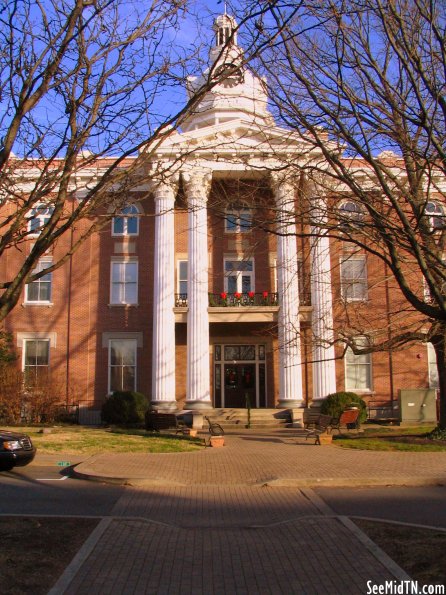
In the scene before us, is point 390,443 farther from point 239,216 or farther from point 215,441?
point 239,216

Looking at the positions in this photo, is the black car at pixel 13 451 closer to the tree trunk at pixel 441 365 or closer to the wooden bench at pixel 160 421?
the wooden bench at pixel 160 421

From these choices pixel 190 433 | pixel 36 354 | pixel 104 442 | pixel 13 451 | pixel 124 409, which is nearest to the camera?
pixel 13 451

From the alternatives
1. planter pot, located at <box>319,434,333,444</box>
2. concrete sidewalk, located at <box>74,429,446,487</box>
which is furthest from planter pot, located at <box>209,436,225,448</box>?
planter pot, located at <box>319,434,333,444</box>

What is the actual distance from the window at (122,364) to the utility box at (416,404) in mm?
12701

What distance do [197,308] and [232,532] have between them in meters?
20.6

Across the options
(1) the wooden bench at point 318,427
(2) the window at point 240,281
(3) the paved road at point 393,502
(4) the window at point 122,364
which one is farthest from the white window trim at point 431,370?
(3) the paved road at point 393,502

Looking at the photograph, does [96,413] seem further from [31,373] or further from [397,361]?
[397,361]

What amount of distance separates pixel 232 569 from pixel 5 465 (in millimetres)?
8325

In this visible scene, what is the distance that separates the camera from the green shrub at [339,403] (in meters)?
25.6

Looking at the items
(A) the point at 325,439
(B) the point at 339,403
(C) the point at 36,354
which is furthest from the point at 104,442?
(C) the point at 36,354

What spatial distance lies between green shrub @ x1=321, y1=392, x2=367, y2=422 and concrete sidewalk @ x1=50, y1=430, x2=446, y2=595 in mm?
11780

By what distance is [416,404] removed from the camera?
26000mm

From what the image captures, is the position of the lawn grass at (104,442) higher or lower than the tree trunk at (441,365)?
lower

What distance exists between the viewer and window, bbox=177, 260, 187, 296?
3041cm
